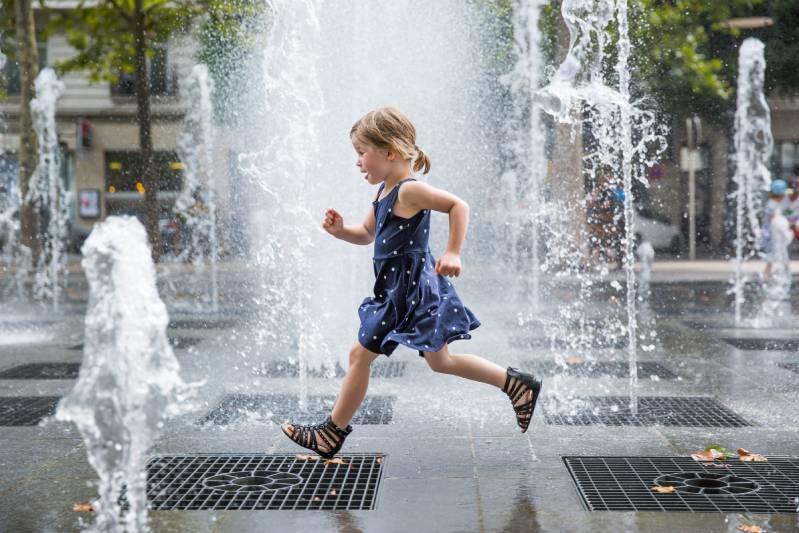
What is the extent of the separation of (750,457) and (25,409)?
3861 millimetres

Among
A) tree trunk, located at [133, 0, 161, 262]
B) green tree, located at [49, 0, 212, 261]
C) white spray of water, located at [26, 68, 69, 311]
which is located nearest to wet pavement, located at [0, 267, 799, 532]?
tree trunk, located at [133, 0, 161, 262]

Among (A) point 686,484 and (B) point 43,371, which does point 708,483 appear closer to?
(A) point 686,484

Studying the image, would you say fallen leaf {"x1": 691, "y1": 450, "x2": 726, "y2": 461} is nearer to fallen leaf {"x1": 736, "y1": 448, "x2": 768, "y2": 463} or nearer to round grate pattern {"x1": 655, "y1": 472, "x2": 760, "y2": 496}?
fallen leaf {"x1": 736, "y1": 448, "x2": 768, "y2": 463}

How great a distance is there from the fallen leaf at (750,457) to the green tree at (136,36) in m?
15.2

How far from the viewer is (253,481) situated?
4043 mm

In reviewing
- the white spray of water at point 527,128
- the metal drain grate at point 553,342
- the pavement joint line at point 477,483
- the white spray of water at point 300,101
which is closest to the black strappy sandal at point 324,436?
the pavement joint line at point 477,483

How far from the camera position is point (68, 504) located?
373cm

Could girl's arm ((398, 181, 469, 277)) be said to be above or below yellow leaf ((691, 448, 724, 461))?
above

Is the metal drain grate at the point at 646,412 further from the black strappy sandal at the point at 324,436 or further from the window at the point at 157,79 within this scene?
the window at the point at 157,79

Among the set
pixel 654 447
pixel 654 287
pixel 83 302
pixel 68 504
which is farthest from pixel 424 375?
pixel 654 287

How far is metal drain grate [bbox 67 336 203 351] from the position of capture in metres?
8.73

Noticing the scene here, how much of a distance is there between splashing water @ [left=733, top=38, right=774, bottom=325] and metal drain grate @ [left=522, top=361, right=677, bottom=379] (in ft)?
41.8

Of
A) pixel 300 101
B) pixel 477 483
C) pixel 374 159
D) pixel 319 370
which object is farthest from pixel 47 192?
pixel 477 483

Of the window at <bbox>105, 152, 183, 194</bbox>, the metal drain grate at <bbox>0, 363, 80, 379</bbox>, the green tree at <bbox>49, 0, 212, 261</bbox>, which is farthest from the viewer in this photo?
the window at <bbox>105, 152, 183, 194</bbox>
